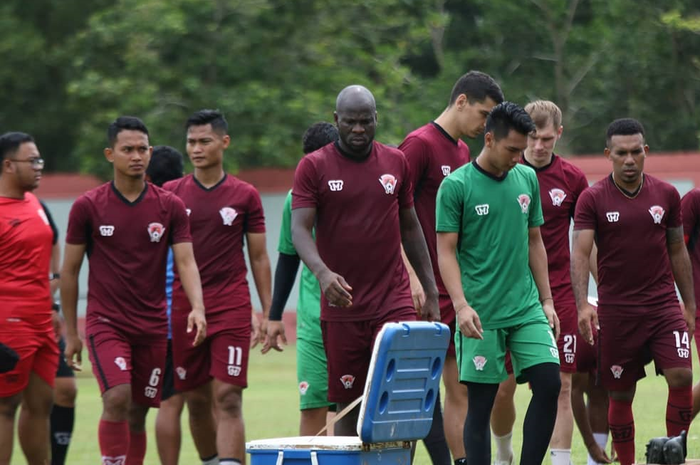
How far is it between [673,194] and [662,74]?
2616cm

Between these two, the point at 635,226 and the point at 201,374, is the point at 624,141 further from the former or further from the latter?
the point at 201,374

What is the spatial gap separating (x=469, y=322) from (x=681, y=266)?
2345 mm

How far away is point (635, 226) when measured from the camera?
32.1 ft

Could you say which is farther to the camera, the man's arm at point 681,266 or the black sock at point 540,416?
the man's arm at point 681,266

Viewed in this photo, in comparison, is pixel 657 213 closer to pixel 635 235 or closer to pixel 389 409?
pixel 635 235

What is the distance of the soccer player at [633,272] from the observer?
9.77m

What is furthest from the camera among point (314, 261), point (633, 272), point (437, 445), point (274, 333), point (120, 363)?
point (633, 272)

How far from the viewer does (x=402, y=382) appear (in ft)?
25.3

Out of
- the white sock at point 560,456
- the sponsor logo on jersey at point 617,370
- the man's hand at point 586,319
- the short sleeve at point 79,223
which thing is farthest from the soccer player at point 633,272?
the short sleeve at point 79,223

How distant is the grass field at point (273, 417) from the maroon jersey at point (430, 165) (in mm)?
2362

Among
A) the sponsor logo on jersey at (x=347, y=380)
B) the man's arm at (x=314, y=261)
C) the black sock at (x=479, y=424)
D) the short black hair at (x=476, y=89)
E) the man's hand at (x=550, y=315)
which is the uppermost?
the short black hair at (x=476, y=89)

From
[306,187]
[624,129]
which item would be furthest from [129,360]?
[624,129]

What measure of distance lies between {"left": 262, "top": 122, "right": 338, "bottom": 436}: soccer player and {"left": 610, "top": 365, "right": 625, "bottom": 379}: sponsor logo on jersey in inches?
78.4

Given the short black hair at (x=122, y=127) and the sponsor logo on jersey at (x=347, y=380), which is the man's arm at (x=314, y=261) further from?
Result: the short black hair at (x=122, y=127)
